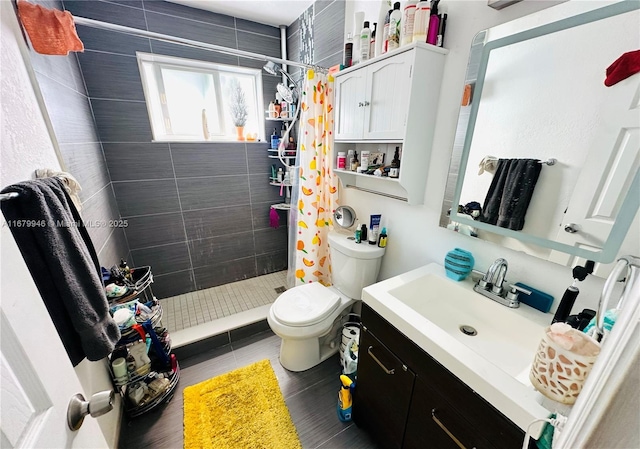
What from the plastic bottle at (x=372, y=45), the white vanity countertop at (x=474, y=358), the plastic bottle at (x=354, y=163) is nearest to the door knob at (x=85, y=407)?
the white vanity countertop at (x=474, y=358)

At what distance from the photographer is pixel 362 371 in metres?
1.16

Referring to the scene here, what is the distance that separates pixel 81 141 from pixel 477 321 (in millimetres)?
2271

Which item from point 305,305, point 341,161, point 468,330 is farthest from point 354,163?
point 468,330

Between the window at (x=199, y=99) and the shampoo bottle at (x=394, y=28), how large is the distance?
1.47 metres

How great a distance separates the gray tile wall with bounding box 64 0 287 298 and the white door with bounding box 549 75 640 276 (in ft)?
7.31

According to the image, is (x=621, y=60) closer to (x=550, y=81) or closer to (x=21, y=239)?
(x=550, y=81)

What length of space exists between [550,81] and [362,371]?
136 cm

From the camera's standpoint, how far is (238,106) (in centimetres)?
229

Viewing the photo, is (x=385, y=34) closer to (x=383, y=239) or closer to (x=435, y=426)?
(x=383, y=239)

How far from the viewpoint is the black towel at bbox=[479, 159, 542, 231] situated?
0.89 metres

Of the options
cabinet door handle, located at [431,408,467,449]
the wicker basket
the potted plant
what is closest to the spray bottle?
cabinet door handle, located at [431,408,467,449]

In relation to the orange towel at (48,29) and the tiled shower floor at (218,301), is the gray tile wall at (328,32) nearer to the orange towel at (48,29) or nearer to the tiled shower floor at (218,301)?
the orange towel at (48,29)

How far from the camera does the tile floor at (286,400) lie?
4.09 feet

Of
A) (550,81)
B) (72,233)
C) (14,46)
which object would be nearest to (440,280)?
(550,81)
